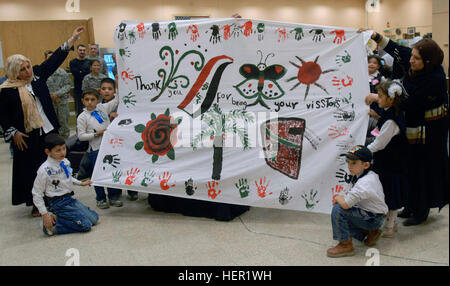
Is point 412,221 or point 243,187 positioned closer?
point 412,221

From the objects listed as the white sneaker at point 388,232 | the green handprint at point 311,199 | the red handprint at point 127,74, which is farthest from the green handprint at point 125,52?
the white sneaker at point 388,232

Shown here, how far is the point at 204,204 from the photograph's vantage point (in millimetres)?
3172

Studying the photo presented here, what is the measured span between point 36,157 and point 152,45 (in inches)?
50.9

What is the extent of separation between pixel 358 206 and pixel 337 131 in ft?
1.97

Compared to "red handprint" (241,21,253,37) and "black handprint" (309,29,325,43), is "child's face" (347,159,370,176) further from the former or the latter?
"red handprint" (241,21,253,37)

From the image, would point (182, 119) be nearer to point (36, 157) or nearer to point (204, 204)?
point (204, 204)

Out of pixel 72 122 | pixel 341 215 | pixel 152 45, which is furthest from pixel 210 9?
pixel 341 215

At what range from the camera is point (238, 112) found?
3.11m

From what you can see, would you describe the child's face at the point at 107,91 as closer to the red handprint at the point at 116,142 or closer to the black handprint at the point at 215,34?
the red handprint at the point at 116,142

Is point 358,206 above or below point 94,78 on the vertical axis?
below

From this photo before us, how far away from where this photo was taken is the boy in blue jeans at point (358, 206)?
2.41 metres

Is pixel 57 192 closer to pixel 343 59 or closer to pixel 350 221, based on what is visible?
pixel 350 221

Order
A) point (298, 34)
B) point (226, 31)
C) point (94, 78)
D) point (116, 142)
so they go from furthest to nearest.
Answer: point (94, 78)
point (116, 142)
point (226, 31)
point (298, 34)

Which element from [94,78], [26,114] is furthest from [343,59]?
[94,78]
